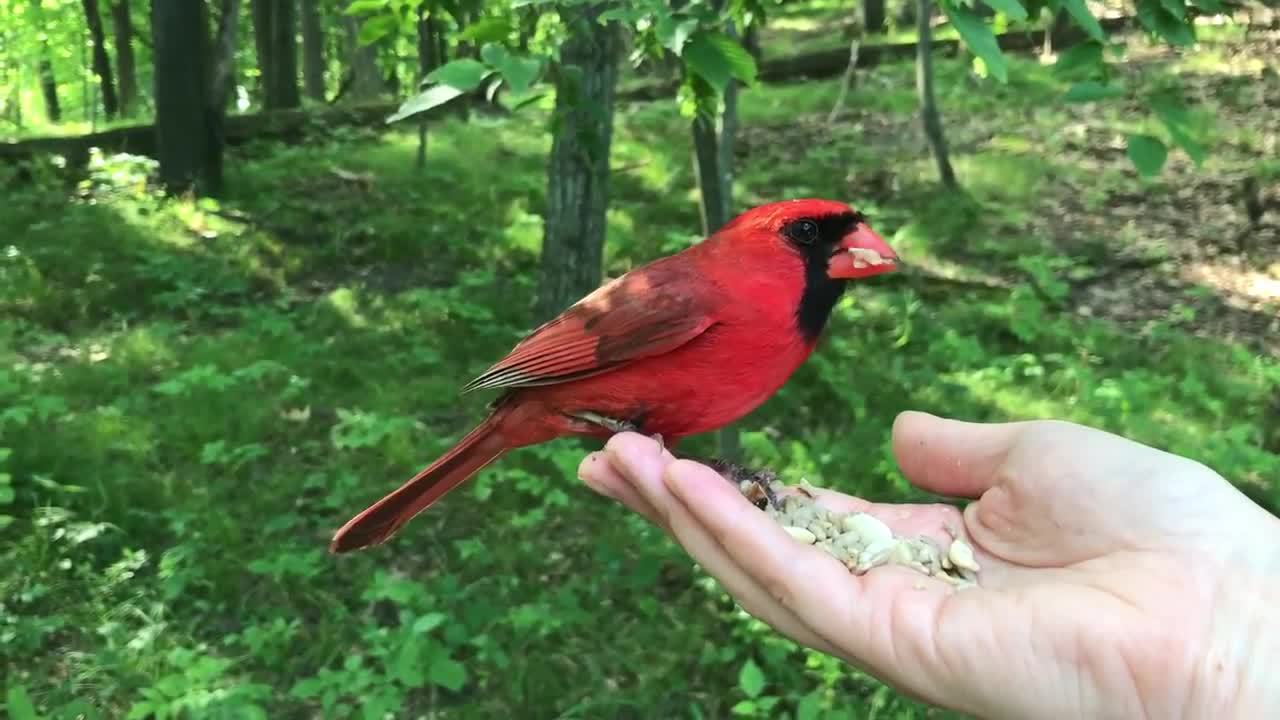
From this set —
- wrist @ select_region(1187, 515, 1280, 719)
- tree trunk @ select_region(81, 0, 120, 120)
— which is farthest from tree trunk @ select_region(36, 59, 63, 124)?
wrist @ select_region(1187, 515, 1280, 719)

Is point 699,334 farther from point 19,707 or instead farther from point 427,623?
point 19,707

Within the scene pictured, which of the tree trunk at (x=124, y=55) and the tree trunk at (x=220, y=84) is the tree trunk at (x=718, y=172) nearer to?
the tree trunk at (x=220, y=84)

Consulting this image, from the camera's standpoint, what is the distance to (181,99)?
311 inches

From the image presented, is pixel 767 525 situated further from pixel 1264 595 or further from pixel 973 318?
pixel 973 318

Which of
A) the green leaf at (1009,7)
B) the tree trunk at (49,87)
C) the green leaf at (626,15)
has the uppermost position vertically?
the green leaf at (1009,7)

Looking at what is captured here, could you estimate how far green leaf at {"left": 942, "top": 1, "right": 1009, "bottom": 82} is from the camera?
160 centimetres

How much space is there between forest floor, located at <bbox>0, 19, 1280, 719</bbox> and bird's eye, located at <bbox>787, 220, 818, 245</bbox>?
4.78 ft

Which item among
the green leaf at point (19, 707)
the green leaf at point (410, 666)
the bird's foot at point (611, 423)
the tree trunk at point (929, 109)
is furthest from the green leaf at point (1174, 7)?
the tree trunk at point (929, 109)

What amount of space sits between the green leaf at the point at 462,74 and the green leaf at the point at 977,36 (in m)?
0.79

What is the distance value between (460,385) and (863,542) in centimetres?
334

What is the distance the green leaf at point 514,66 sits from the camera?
154cm

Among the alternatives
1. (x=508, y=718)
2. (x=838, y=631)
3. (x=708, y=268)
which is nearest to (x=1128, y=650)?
(x=838, y=631)

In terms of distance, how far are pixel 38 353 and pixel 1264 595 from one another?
6022mm

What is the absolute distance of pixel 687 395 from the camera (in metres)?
2.17
